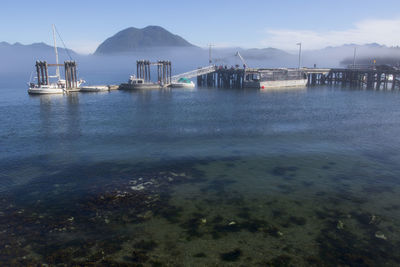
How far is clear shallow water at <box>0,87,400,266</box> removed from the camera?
57.4 ft

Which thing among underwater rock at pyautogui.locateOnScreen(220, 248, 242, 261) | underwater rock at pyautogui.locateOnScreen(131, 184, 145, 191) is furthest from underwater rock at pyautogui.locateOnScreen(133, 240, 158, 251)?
underwater rock at pyautogui.locateOnScreen(131, 184, 145, 191)

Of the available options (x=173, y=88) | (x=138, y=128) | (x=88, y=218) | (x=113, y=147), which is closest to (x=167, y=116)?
(x=138, y=128)

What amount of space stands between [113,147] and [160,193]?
15734 millimetres

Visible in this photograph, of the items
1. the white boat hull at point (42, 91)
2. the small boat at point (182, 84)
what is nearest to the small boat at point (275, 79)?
the small boat at point (182, 84)

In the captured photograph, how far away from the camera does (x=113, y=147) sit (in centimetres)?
3844

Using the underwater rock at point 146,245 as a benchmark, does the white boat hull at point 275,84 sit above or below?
above

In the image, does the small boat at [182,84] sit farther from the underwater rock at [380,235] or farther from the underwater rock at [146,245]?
the underwater rock at [380,235]

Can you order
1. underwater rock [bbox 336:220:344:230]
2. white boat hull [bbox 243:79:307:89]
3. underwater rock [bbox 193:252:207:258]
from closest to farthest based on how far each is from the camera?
underwater rock [bbox 193:252:207:258], underwater rock [bbox 336:220:344:230], white boat hull [bbox 243:79:307:89]

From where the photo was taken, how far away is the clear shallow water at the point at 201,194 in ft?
57.4

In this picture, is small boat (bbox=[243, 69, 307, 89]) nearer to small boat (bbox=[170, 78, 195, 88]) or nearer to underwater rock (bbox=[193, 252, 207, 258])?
small boat (bbox=[170, 78, 195, 88])

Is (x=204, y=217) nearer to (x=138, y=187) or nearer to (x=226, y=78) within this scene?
(x=138, y=187)

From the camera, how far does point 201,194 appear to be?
81.7 ft

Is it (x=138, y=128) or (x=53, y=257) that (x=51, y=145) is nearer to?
(x=138, y=128)

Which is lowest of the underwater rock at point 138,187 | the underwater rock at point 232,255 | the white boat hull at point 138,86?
the underwater rock at point 232,255
